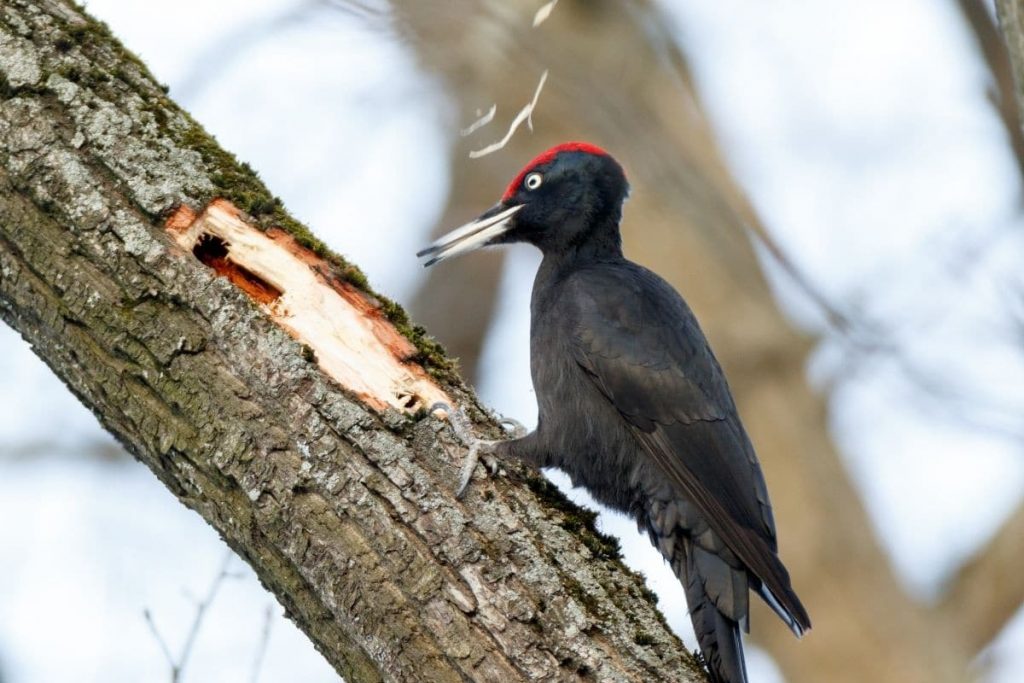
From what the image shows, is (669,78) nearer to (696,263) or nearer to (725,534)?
(696,263)

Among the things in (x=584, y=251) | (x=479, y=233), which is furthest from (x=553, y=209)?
(x=479, y=233)

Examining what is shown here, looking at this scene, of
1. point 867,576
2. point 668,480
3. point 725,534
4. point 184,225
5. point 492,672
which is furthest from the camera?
point 867,576

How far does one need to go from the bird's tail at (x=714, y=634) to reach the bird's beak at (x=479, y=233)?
1.58 metres

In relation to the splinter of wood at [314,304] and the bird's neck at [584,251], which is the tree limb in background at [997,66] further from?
the splinter of wood at [314,304]

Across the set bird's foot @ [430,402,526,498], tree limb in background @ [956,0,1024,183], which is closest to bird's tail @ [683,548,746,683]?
bird's foot @ [430,402,526,498]

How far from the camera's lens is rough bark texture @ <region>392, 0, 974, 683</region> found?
5188 mm

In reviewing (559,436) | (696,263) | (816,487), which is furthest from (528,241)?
(816,487)

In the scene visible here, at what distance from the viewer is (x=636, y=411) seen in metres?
3.86

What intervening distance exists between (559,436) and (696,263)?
236cm

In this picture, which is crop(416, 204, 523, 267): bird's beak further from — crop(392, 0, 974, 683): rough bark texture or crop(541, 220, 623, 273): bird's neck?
crop(392, 0, 974, 683): rough bark texture

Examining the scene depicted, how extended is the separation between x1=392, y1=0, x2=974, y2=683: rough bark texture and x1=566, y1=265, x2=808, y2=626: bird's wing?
1.19m

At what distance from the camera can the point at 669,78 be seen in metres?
6.12

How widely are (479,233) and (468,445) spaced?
1.60m

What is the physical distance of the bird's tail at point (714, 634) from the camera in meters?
3.09
